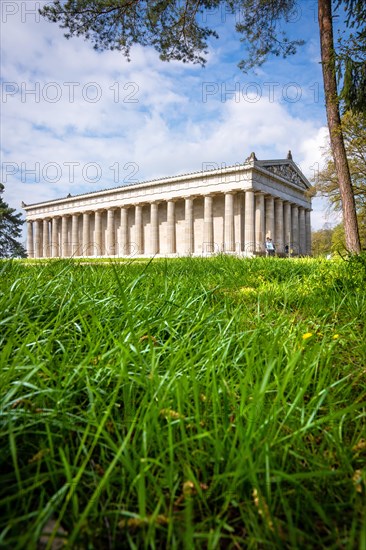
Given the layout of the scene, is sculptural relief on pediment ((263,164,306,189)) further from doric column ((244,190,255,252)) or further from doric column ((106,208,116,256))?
doric column ((106,208,116,256))

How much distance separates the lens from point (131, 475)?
984 mm

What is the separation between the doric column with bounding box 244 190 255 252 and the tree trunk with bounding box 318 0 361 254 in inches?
982

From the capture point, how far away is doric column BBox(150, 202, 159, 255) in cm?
4362

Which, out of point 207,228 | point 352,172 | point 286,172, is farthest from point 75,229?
point 352,172

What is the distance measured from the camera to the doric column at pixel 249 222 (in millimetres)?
36125

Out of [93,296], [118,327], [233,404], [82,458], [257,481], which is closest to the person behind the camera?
[257,481]

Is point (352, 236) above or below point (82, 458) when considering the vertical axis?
above

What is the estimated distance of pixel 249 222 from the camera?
36.9 meters

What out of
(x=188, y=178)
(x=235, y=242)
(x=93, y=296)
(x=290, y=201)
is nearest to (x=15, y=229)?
(x=188, y=178)

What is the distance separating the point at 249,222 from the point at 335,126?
2653 centimetres

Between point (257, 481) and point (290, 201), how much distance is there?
46.5 metres

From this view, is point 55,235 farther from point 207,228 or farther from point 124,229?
point 207,228

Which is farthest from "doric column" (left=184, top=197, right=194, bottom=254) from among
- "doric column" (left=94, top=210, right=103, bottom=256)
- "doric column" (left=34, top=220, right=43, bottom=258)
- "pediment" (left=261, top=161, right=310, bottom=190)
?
"doric column" (left=34, top=220, right=43, bottom=258)

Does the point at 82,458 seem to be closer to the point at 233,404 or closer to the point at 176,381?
the point at 176,381
